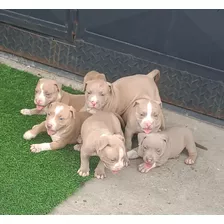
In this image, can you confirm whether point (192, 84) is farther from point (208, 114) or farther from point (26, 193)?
point (26, 193)

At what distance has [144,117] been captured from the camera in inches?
187

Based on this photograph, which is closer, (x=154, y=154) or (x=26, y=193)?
(x=26, y=193)

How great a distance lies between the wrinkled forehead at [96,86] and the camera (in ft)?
16.1

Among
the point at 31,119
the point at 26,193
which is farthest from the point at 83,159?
the point at 31,119

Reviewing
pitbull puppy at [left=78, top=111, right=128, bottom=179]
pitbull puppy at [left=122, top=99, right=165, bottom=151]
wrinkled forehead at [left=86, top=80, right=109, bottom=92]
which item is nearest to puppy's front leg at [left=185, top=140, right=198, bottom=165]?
pitbull puppy at [left=122, top=99, right=165, bottom=151]

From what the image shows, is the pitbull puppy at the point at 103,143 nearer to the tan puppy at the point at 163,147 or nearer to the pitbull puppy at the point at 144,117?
the pitbull puppy at the point at 144,117

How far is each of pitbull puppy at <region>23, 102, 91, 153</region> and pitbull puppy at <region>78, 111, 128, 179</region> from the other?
17cm

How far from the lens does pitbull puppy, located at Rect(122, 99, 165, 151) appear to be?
473cm

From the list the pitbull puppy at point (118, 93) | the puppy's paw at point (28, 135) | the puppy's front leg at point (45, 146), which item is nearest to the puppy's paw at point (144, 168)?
the pitbull puppy at point (118, 93)

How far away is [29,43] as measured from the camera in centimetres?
667

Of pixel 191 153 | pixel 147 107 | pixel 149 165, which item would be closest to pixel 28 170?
pixel 149 165

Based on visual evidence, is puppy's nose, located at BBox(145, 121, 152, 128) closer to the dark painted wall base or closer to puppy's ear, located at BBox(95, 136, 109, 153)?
puppy's ear, located at BBox(95, 136, 109, 153)

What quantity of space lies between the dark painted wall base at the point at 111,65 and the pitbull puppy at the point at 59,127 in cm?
127
